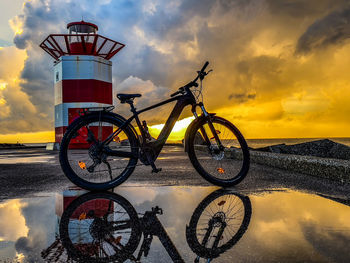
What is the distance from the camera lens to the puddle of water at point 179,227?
1521 mm

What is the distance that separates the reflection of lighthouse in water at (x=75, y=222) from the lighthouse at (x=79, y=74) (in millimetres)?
8865

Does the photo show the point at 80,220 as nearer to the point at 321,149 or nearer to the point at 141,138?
the point at 141,138

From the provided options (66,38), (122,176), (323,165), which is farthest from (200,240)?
(66,38)

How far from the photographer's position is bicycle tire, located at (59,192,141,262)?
150cm

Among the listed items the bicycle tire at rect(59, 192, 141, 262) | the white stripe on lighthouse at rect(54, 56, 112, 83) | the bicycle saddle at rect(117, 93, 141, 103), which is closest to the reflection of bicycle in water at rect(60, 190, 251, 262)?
the bicycle tire at rect(59, 192, 141, 262)

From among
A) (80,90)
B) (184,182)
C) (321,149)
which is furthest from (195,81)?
(80,90)

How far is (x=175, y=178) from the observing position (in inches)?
160

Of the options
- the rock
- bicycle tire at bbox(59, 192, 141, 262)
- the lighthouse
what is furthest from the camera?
the lighthouse

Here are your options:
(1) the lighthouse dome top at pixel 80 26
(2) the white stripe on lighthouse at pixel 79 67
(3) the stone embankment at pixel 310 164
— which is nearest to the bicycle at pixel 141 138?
(3) the stone embankment at pixel 310 164

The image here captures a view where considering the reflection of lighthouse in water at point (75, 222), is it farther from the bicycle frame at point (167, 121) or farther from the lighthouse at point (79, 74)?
the lighthouse at point (79, 74)

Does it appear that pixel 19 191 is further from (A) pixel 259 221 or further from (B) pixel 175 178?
(A) pixel 259 221

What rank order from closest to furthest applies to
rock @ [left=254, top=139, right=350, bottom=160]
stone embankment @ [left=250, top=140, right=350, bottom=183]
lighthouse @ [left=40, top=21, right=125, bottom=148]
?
stone embankment @ [left=250, top=140, right=350, bottom=183], rock @ [left=254, top=139, right=350, bottom=160], lighthouse @ [left=40, top=21, right=125, bottom=148]

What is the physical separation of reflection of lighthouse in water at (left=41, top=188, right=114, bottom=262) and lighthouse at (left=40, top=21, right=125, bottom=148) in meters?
8.87

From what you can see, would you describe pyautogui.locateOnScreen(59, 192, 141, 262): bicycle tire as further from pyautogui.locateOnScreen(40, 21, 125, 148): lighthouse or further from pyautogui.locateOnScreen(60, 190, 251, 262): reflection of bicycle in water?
pyautogui.locateOnScreen(40, 21, 125, 148): lighthouse
